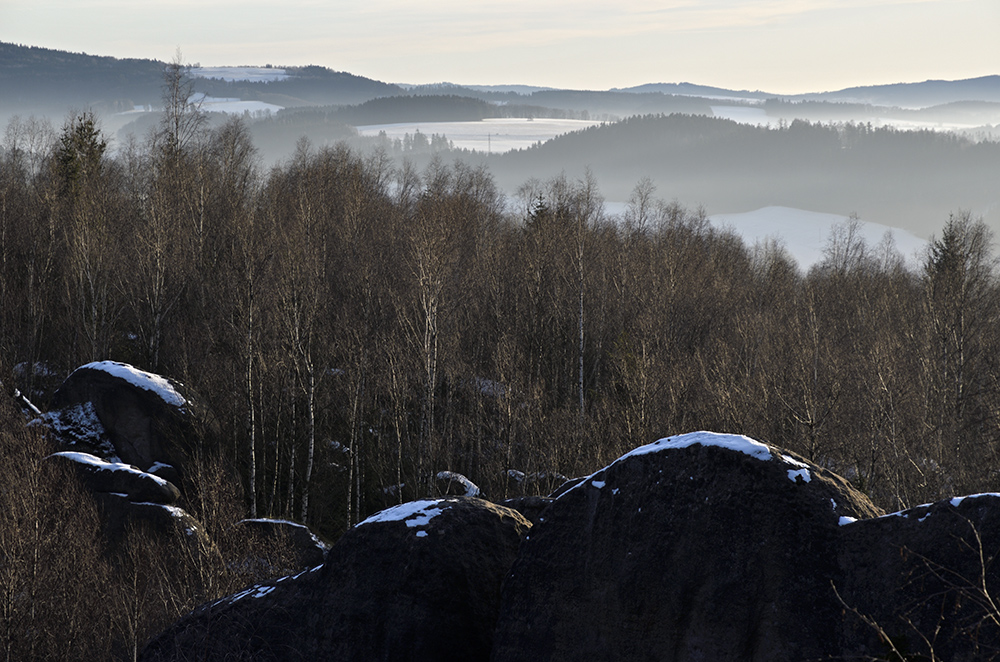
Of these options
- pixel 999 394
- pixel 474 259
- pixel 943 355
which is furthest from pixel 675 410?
pixel 474 259

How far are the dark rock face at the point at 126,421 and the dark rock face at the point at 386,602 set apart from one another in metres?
16.2

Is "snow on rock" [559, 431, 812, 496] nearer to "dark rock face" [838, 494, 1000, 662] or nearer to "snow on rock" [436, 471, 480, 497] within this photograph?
"dark rock face" [838, 494, 1000, 662]

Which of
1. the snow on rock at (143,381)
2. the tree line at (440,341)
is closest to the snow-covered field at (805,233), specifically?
the tree line at (440,341)

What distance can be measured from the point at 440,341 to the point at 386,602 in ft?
81.1

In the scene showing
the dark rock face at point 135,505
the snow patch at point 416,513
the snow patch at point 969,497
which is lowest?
the dark rock face at point 135,505

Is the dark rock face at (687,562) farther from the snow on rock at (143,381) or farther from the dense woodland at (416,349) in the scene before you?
the snow on rock at (143,381)

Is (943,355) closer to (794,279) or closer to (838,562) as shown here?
(838,562)

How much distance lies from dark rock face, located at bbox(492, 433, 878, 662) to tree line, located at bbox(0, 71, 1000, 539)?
16.0 meters

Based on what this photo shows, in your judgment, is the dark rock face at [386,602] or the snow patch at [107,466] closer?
the dark rock face at [386,602]

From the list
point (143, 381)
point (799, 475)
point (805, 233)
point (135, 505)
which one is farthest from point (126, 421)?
point (805, 233)

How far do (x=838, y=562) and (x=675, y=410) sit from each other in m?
21.4

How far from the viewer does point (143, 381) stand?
27641 millimetres

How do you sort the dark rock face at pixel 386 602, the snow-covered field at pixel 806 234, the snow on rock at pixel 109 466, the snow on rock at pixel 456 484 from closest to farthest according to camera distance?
the dark rock face at pixel 386 602, the snow on rock at pixel 109 466, the snow on rock at pixel 456 484, the snow-covered field at pixel 806 234

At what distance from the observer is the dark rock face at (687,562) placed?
917cm
